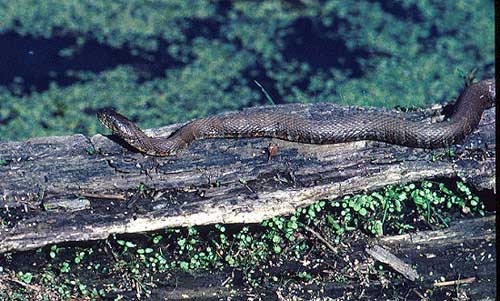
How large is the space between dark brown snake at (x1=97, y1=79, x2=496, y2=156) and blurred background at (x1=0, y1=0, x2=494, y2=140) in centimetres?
160

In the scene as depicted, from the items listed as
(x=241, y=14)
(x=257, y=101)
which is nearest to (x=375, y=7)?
(x=241, y=14)

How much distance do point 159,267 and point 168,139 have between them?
1029mm

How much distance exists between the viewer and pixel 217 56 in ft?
28.2

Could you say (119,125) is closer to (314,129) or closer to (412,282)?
(314,129)

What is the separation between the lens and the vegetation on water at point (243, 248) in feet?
17.0

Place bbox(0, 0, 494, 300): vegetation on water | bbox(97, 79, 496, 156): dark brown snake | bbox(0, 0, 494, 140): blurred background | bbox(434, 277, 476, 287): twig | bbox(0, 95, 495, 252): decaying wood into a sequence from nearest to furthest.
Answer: bbox(0, 95, 495, 252): decaying wood
bbox(434, 277, 476, 287): twig
bbox(0, 0, 494, 300): vegetation on water
bbox(97, 79, 496, 156): dark brown snake
bbox(0, 0, 494, 140): blurred background

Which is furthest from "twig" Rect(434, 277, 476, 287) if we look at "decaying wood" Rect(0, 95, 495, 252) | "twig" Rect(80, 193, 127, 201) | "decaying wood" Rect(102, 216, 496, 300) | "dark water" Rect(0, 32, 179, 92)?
"dark water" Rect(0, 32, 179, 92)

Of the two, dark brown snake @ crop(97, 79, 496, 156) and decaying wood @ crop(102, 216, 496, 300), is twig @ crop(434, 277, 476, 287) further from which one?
dark brown snake @ crop(97, 79, 496, 156)

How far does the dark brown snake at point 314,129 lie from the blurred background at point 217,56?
5.26 feet

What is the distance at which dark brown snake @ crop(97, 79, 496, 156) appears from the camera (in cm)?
580

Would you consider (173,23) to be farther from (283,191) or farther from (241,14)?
(283,191)

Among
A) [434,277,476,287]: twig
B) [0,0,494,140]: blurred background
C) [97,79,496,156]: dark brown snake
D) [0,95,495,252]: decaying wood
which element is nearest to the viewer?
[0,95,495,252]: decaying wood

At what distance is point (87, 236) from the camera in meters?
5.06

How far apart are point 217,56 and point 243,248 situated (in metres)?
3.64
